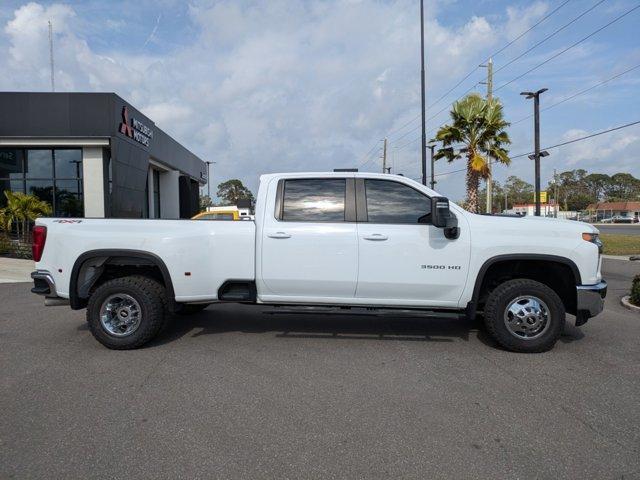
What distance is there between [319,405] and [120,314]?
9.34ft

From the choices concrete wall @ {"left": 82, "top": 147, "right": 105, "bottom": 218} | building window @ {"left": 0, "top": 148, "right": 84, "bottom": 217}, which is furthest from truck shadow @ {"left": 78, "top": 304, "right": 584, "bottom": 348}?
building window @ {"left": 0, "top": 148, "right": 84, "bottom": 217}

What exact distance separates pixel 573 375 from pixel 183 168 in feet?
103

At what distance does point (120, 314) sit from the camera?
5777 millimetres

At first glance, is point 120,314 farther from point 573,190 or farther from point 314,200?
point 573,190

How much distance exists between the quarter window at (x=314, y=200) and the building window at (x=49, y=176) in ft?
55.8

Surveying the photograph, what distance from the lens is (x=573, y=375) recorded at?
4.93 meters

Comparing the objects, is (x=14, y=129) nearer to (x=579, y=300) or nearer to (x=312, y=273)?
(x=312, y=273)

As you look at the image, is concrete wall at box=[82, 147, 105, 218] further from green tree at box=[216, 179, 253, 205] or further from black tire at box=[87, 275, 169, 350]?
green tree at box=[216, 179, 253, 205]

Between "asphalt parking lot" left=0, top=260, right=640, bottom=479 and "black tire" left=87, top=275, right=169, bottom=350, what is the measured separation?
18 cm

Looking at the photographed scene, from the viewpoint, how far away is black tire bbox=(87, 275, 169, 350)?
18.6 feet

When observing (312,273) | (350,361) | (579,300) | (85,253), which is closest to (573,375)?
(579,300)

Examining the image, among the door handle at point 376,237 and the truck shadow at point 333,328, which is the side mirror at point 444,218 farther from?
the truck shadow at point 333,328

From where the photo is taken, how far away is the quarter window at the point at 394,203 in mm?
5699

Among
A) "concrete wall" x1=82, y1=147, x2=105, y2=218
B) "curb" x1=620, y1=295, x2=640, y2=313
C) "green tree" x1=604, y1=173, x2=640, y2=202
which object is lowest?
"curb" x1=620, y1=295, x2=640, y2=313
